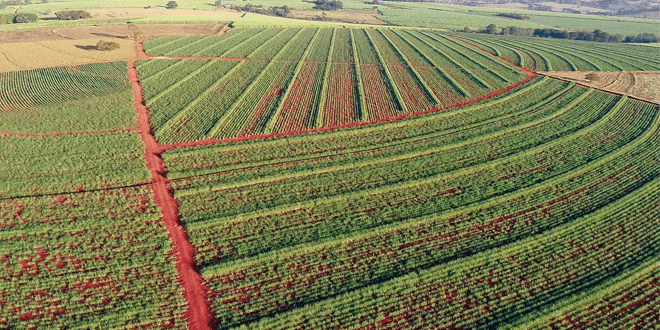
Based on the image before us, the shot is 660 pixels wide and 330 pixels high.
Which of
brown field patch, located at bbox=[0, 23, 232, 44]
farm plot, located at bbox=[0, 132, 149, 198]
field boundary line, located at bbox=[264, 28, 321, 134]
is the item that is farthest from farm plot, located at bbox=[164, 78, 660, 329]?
brown field patch, located at bbox=[0, 23, 232, 44]

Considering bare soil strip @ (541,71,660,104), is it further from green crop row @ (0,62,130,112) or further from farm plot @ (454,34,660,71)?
green crop row @ (0,62,130,112)

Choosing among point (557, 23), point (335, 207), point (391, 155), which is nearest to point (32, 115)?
point (335, 207)

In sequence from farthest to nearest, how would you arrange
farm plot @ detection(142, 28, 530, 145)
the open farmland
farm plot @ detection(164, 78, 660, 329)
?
1. farm plot @ detection(142, 28, 530, 145)
2. farm plot @ detection(164, 78, 660, 329)
3. the open farmland

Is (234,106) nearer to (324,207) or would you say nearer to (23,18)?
(324,207)

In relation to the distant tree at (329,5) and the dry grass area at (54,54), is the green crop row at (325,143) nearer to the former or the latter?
the dry grass area at (54,54)

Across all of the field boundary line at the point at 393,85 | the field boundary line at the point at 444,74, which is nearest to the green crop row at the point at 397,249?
the field boundary line at the point at 393,85

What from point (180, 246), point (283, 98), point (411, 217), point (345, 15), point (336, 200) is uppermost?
point (345, 15)

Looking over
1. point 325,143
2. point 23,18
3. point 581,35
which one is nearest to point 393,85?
point 325,143
